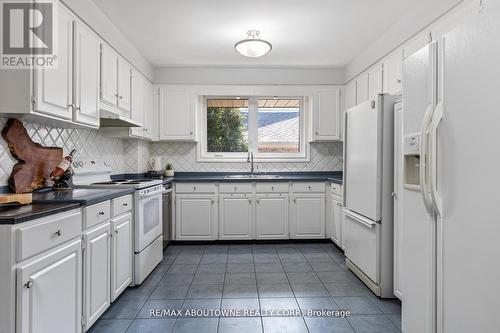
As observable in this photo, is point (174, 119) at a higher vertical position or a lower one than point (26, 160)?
higher

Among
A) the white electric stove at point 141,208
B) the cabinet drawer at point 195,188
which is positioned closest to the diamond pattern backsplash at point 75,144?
the white electric stove at point 141,208

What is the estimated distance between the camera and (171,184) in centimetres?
374

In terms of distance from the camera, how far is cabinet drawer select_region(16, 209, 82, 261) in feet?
3.99

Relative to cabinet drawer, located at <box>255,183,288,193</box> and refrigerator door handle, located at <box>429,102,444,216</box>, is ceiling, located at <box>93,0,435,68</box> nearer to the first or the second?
refrigerator door handle, located at <box>429,102,444,216</box>

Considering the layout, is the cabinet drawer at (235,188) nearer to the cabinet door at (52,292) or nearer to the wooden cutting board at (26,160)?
the wooden cutting board at (26,160)

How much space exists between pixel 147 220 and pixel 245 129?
7.27ft

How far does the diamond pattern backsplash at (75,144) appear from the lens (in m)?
1.86

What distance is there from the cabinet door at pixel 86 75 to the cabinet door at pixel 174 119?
1.54m

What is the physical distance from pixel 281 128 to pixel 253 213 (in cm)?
148

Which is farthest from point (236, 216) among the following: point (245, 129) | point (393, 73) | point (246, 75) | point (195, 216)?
point (393, 73)

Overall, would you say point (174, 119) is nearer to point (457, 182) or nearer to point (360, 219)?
point (360, 219)

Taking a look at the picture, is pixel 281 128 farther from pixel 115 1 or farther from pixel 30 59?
pixel 30 59

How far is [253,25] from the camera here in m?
2.84

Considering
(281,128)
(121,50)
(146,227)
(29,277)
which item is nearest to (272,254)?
(146,227)
